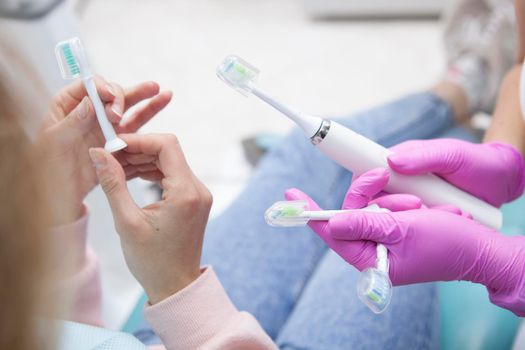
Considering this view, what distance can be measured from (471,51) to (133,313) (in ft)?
3.19

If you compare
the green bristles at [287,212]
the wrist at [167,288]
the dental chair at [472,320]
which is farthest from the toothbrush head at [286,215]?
the dental chair at [472,320]

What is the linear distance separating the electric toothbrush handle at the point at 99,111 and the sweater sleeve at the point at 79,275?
0.14 metres

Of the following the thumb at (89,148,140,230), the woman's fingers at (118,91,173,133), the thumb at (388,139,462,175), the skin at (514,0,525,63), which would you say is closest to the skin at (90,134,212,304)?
the thumb at (89,148,140,230)

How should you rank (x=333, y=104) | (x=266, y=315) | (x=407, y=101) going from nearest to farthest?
(x=266, y=315), (x=407, y=101), (x=333, y=104)

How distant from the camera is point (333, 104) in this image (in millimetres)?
1751

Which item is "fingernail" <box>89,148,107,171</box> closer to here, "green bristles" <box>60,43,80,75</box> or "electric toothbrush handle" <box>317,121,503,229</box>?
"green bristles" <box>60,43,80,75</box>

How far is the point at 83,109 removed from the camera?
604mm

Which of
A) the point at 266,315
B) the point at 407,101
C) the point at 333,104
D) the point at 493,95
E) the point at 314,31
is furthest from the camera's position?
the point at 314,31

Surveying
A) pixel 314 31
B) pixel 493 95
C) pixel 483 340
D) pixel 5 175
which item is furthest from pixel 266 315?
pixel 314 31

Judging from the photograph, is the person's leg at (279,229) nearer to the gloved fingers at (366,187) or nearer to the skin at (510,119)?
the skin at (510,119)

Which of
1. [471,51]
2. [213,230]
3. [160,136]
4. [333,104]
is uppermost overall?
[160,136]

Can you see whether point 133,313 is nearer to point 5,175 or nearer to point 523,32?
point 5,175

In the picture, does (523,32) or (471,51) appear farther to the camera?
(471,51)

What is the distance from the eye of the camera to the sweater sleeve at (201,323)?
57 centimetres
